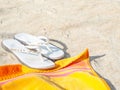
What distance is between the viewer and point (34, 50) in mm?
1923

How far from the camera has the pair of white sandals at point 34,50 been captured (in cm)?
179

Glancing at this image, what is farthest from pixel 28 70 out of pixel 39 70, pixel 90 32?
pixel 90 32

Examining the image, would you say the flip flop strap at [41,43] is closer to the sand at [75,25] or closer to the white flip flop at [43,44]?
the white flip flop at [43,44]

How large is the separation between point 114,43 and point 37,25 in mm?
545

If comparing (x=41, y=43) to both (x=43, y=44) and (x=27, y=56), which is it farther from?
(x=27, y=56)

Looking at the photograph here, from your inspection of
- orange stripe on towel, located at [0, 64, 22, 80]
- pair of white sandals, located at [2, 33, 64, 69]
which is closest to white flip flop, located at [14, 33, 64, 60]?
pair of white sandals, located at [2, 33, 64, 69]

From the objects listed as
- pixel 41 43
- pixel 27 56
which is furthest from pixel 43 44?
pixel 27 56

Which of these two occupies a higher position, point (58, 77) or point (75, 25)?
point (75, 25)

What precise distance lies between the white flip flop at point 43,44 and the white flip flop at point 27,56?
0.04m

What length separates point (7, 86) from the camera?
1.48 m

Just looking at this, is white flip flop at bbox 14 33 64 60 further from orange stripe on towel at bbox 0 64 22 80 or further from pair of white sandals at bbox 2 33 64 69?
orange stripe on towel at bbox 0 64 22 80

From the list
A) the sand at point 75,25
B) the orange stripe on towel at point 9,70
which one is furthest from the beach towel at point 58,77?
the sand at point 75,25

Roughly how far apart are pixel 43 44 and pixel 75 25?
0.39 metres

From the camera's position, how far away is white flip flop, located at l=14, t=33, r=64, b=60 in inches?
73.6
